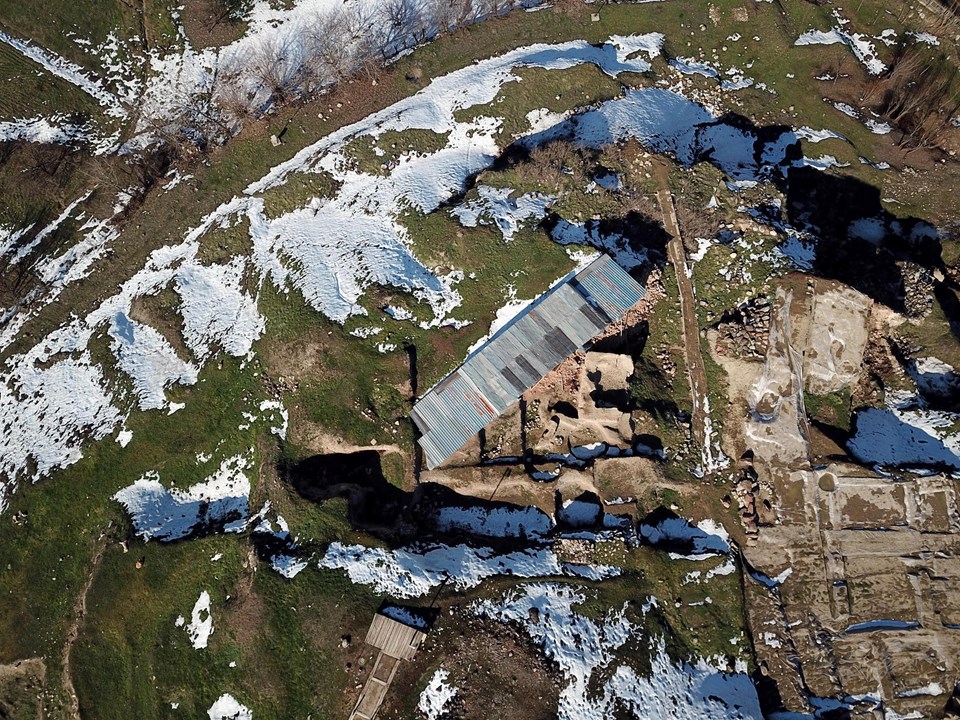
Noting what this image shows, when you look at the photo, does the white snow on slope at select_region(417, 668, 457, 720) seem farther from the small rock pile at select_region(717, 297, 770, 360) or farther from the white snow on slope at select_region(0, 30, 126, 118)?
the white snow on slope at select_region(0, 30, 126, 118)

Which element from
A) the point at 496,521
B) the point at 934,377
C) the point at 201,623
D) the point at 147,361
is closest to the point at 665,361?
the point at 496,521

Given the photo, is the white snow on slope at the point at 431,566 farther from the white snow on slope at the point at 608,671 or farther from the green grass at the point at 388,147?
the green grass at the point at 388,147

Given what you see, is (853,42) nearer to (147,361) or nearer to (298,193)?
(298,193)

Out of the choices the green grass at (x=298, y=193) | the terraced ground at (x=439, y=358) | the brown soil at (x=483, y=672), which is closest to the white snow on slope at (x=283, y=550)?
the terraced ground at (x=439, y=358)

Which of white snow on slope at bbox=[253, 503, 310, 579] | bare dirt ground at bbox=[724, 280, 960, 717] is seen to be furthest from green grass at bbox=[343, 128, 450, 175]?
bare dirt ground at bbox=[724, 280, 960, 717]

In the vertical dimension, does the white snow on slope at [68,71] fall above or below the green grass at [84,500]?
above

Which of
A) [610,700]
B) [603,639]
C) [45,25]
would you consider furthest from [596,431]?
[45,25]
